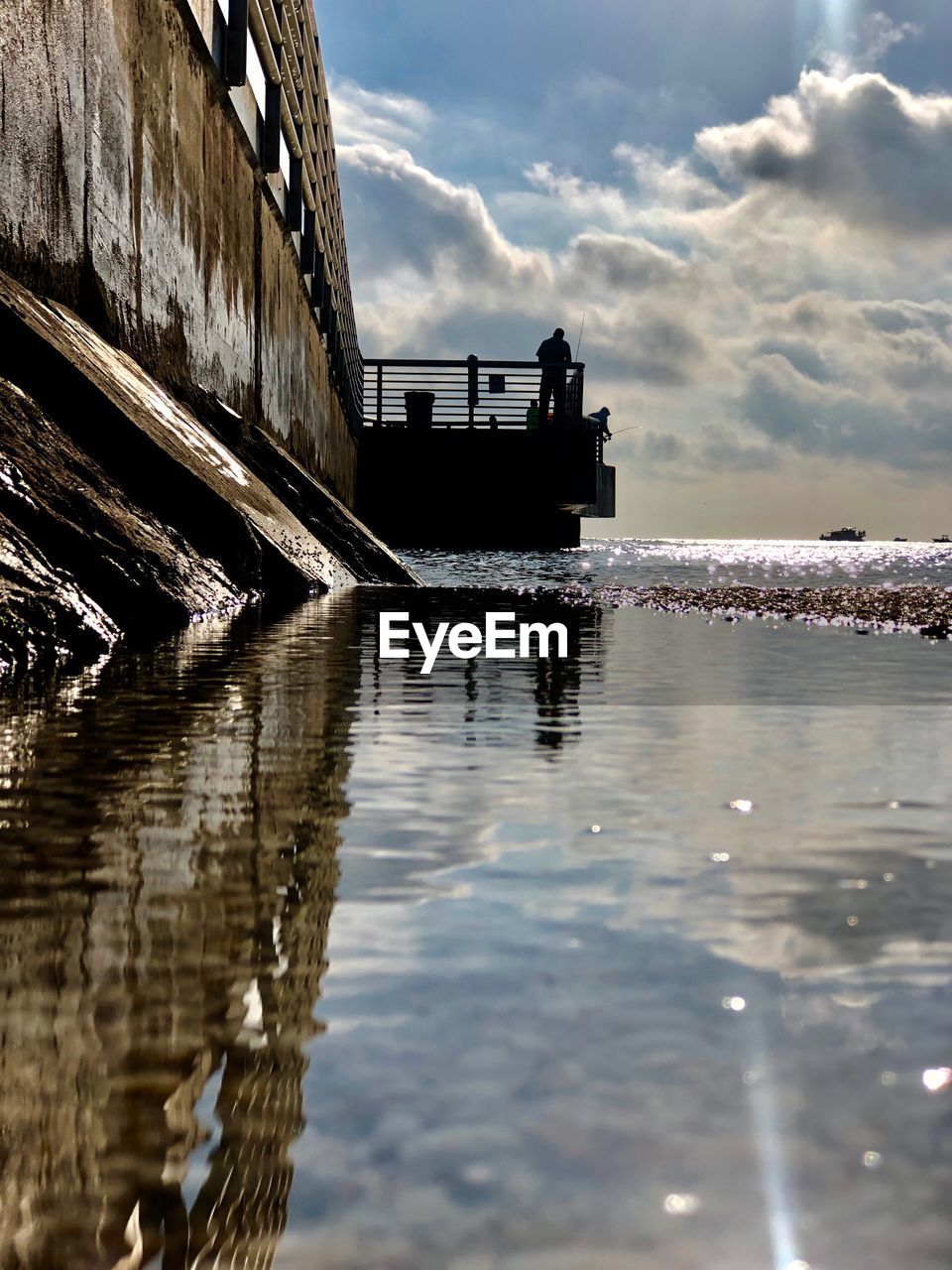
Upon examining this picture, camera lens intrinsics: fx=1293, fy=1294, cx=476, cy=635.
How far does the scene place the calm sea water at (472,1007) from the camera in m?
0.68

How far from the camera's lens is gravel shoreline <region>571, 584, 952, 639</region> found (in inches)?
242

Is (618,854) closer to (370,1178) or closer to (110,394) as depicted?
(370,1178)

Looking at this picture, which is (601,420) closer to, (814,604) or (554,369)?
(554,369)

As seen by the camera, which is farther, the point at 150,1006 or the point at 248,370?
the point at 248,370

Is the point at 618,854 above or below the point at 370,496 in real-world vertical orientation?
below

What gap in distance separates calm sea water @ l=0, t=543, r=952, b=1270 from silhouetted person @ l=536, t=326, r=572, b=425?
72.9ft

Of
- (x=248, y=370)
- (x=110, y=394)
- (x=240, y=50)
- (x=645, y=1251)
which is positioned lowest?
(x=645, y=1251)

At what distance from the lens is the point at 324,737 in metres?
2.40

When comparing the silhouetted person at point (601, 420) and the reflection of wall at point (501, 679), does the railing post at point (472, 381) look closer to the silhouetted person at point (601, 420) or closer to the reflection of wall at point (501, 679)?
the silhouetted person at point (601, 420)

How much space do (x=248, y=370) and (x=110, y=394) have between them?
540cm

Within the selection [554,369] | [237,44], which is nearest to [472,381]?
[554,369]

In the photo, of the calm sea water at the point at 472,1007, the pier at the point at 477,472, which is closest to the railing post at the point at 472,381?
the pier at the point at 477,472

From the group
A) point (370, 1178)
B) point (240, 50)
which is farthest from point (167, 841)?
point (240, 50)

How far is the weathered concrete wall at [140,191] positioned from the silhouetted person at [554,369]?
13238 millimetres
